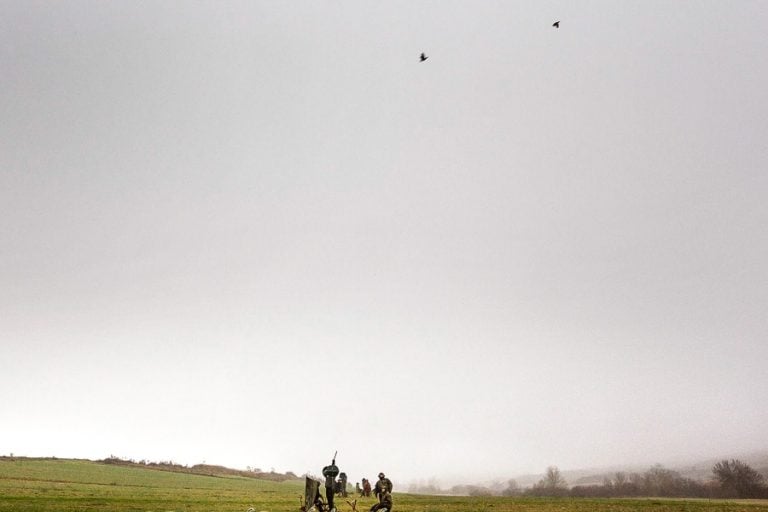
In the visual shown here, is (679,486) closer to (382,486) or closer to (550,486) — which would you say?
(550,486)

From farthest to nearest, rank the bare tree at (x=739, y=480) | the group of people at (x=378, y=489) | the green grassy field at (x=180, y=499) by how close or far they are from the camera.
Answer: the bare tree at (x=739, y=480) < the green grassy field at (x=180, y=499) < the group of people at (x=378, y=489)

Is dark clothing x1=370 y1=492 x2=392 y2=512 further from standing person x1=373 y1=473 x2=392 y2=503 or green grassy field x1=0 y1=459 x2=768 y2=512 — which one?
green grassy field x1=0 y1=459 x2=768 y2=512

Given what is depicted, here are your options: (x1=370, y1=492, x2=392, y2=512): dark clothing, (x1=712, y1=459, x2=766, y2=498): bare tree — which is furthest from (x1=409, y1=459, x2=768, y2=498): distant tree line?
(x1=370, y1=492, x2=392, y2=512): dark clothing

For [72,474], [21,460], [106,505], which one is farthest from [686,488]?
[21,460]

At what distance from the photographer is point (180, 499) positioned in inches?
1766

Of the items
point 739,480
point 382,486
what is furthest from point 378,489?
point 739,480

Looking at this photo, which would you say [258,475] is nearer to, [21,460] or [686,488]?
[21,460]

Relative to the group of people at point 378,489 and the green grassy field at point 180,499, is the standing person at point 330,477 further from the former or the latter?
the green grassy field at point 180,499

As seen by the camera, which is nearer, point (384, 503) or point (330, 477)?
point (384, 503)

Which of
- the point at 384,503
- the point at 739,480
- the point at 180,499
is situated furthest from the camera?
the point at 739,480

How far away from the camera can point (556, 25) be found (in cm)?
3781

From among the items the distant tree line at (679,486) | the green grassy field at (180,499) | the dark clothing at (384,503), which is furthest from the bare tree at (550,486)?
the dark clothing at (384,503)

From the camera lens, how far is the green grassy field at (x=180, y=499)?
36.4 m

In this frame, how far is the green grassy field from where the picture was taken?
36375 millimetres
